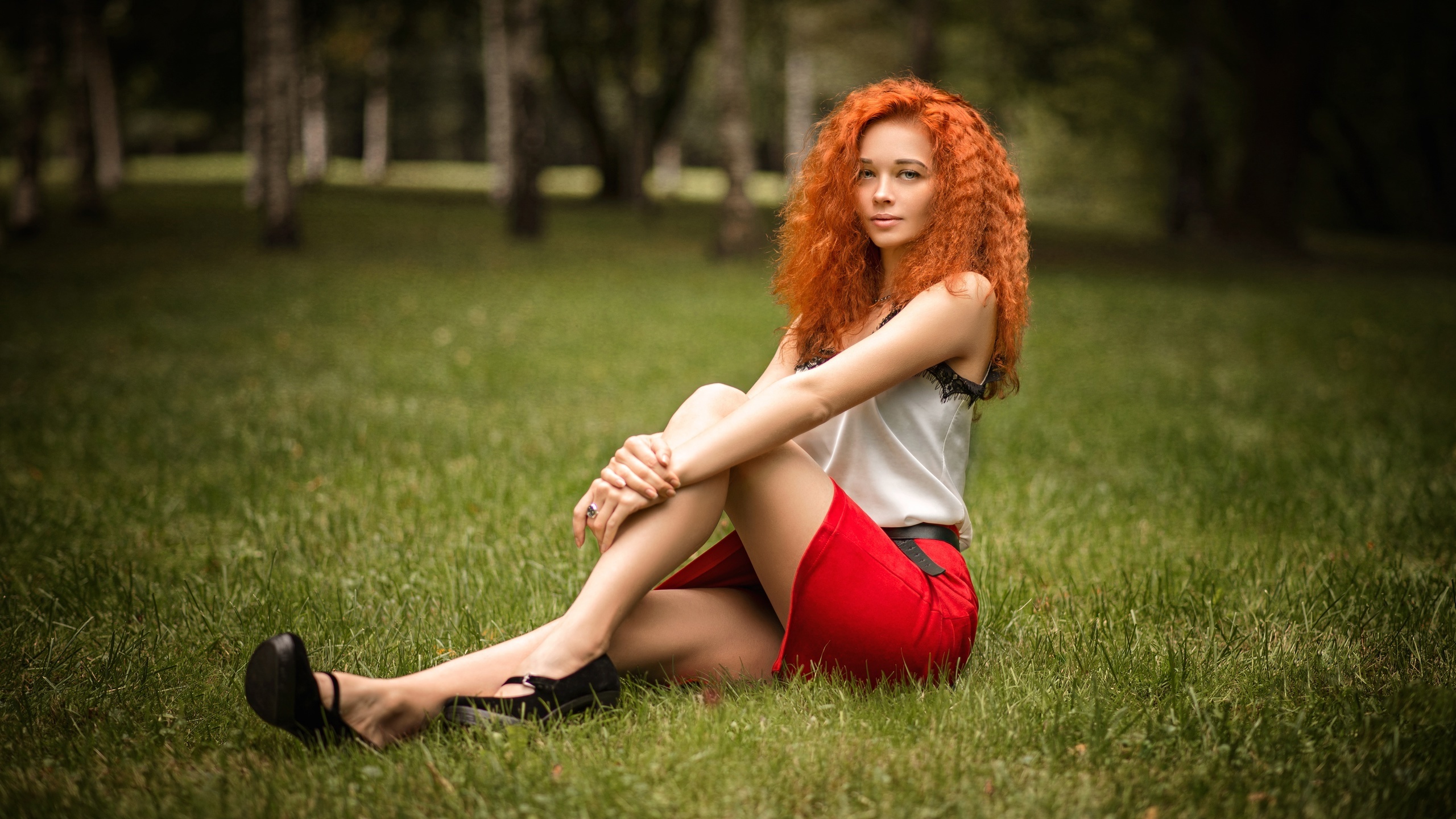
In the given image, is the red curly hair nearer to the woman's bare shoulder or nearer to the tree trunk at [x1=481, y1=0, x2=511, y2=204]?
the woman's bare shoulder

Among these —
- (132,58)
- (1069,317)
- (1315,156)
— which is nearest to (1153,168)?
(1315,156)

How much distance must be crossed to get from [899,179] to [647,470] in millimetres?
1115

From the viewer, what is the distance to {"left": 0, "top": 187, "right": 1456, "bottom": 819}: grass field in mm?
2514

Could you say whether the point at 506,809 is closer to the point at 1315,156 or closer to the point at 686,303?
the point at 686,303

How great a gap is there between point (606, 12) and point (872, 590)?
28102mm

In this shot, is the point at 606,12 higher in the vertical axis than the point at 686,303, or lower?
higher

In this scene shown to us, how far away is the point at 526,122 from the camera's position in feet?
63.1

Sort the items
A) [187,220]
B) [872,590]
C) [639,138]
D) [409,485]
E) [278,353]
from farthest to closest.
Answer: [639,138] < [187,220] < [278,353] < [409,485] < [872,590]

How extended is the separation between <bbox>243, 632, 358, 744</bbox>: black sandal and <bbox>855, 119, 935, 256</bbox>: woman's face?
1.84 meters

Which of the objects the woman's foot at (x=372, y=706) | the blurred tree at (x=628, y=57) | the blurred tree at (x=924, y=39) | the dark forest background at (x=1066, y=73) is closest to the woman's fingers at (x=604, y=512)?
the woman's foot at (x=372, y=706)

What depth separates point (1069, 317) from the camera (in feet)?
42.6

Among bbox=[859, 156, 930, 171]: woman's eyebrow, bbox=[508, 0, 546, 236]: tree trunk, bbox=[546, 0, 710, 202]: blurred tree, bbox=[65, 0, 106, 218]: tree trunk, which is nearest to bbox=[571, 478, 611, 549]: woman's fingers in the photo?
bbox=[859, 156, 930, 171]: woman's eyebrow

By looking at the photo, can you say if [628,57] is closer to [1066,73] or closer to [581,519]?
[1066,73]

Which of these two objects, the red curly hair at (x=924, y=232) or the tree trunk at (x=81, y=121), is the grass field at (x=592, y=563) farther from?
the tree trunk at (x=81, y=121)
